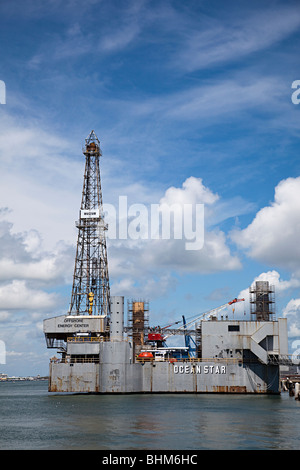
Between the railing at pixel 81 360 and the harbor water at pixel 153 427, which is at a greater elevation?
the railing at pixel 81 360

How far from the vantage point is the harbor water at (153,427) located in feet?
104

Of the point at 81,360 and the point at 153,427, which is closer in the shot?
the point at 153,427

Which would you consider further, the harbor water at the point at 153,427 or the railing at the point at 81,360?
the railing at the point at 81,360

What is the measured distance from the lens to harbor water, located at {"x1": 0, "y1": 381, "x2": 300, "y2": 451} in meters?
31.6

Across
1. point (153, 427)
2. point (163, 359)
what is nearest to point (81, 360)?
point (163, 359)

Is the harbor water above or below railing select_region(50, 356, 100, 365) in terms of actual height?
below

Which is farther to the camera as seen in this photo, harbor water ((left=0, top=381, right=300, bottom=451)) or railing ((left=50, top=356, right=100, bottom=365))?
railing ((left=50, top=356, right=100, bottom=365))

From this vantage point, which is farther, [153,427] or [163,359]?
[163,359]

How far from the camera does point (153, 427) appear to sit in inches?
1497

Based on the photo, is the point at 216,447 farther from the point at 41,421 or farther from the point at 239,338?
the point at 239,338

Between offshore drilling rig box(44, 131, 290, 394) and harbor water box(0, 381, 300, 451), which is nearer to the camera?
harbor water box(0, 381, 300, 451)

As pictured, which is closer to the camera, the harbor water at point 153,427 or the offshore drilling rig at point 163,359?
the harbor water at point 153,427

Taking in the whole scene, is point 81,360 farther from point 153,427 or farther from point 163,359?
point 153,427
